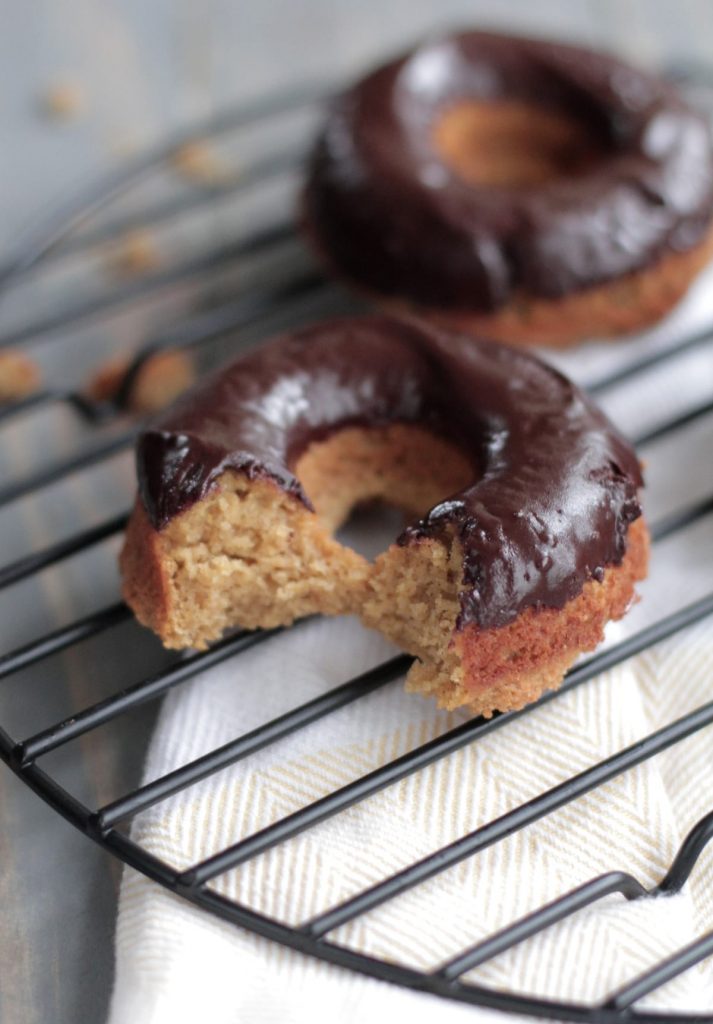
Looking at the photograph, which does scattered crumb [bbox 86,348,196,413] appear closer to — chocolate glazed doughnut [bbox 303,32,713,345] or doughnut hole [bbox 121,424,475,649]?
chocolate glazed doughnut [bbox 303,32,713,345]

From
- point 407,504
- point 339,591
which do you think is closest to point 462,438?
point 407,504

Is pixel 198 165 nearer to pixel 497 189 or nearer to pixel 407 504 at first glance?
pixel 497 189

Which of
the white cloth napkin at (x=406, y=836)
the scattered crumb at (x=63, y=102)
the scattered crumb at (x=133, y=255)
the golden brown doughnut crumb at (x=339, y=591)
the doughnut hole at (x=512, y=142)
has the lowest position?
the white cloth napkin at (x=406, y=836)

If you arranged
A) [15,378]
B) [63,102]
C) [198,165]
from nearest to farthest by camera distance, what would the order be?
[15,378] → [198,165] → [63,102]

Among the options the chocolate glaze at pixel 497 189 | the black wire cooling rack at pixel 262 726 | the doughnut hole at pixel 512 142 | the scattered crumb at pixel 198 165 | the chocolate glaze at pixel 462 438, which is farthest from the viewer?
the scattered crumb at pixel 198 165

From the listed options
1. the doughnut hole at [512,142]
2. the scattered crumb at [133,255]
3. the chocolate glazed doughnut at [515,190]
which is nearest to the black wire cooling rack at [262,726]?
the scattered crumb at [133,255]

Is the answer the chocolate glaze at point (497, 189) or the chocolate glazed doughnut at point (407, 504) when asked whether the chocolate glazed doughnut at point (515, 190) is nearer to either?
the chocolate glaze at point (497, 189)

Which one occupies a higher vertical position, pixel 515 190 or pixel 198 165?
pixel 198 165
